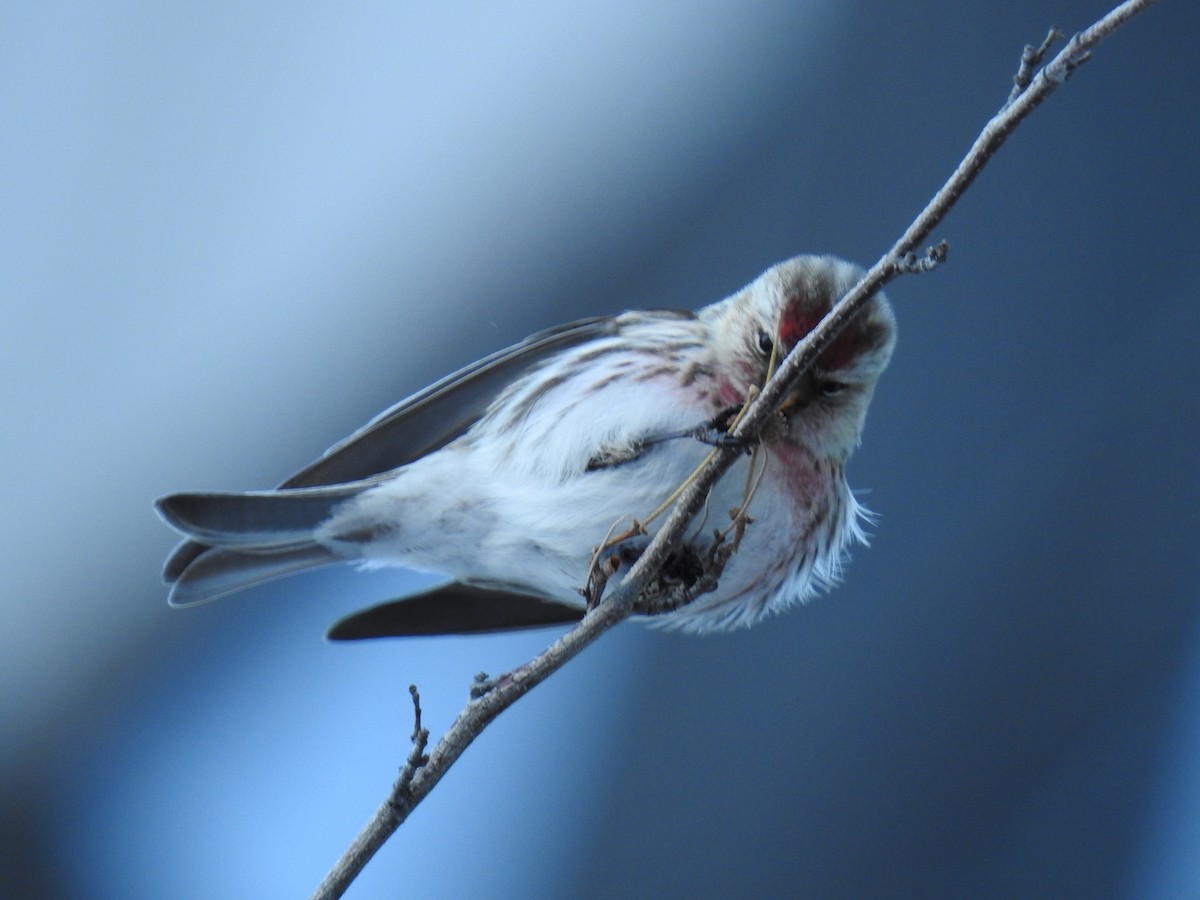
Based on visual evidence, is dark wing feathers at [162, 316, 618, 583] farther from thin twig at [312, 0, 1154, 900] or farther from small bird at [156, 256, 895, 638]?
thin twig at [312, 0, 1154, 900]

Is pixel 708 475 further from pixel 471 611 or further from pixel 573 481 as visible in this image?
pixel 471 611

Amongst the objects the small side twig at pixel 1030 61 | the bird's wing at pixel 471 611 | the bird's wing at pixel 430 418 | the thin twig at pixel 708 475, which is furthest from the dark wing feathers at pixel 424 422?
the small side twig at pixel 1030 61

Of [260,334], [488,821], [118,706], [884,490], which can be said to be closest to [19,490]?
[118,706]

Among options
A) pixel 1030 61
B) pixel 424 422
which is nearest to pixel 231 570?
pixel 424 422

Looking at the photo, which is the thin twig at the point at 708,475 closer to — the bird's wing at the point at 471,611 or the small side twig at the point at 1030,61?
the small side twig at the point at 1030,61

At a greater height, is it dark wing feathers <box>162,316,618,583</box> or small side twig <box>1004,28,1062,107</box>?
small side twig <box>1004,28,1062,107</box>

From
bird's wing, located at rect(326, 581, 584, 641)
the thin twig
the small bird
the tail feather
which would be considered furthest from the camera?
bird's wing, located at rect(326, 581, 584, 641)

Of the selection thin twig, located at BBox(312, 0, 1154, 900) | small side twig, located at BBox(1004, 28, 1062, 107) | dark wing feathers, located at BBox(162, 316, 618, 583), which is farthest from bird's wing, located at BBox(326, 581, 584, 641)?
small side twig, located at BBox(1004, 28, 1062, 107)

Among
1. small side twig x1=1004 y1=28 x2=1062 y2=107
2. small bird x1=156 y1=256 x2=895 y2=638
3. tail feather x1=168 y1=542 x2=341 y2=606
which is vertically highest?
small side twig x1=1004 y1=28 x2=1062 y2=107
